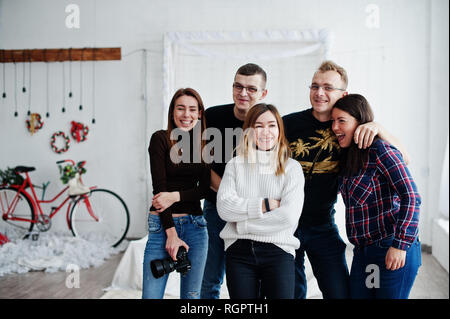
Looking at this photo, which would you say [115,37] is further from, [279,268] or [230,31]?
[279,268]

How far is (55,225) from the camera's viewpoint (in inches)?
122

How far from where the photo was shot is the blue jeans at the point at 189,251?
1.15 meters

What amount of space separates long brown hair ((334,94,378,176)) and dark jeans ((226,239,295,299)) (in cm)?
31

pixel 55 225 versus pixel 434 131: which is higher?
pixel 434 131

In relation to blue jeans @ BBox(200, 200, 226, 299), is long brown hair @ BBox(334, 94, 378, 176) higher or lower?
higher

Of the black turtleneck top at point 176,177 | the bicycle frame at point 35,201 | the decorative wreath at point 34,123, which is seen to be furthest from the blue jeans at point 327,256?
the bicycle frame at point 35,201

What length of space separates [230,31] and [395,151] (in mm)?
2115

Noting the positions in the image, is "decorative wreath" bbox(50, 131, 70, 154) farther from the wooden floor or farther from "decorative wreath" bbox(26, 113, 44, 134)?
the wooden floor

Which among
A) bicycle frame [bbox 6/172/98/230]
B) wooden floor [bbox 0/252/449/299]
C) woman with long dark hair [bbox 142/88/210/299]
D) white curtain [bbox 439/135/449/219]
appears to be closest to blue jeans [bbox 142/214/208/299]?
woman with long dark hair [bbox 142/88/210/299]

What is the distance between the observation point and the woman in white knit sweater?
1045 mm

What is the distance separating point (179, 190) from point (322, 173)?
0.44 metres

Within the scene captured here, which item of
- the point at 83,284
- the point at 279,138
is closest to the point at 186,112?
the point at 279,138

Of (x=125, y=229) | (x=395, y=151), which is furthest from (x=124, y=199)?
(x=395, y=151)

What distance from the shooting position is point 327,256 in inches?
46.7
